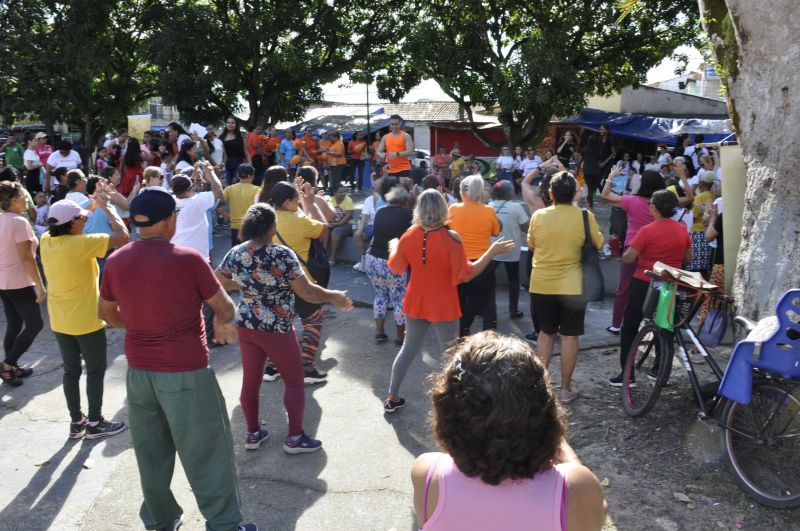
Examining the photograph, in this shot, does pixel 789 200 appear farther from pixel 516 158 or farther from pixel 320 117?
pixel 320 117

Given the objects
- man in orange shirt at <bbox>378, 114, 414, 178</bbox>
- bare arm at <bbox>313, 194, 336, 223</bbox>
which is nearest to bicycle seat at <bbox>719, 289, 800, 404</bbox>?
bare arm at <bbox>313, 194, 336, 223</bbox>

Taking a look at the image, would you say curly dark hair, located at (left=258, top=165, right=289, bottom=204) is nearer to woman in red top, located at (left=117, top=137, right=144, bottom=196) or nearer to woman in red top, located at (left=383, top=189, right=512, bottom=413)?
woman in red top, located at (left=383, top=189, right=512, bottom=413)

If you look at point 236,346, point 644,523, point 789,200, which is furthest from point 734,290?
point 236,346

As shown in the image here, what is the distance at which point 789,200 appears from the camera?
4.10 m

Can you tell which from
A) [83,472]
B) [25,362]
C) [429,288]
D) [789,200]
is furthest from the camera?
[25,362]

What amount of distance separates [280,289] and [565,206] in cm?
218

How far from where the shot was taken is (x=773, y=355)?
3.45m

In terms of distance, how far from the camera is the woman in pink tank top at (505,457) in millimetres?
1646

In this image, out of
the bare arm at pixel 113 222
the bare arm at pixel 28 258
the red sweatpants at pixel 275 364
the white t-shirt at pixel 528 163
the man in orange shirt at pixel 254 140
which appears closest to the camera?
the red sweatpants at pixel 275 364

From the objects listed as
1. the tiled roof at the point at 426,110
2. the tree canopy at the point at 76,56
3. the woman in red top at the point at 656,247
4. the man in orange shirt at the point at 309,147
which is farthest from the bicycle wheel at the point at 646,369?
the tiled roof at the point at 426,110

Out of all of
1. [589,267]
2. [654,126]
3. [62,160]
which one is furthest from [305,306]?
[654,126]

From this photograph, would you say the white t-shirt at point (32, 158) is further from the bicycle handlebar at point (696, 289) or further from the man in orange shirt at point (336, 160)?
the bicycle handlebar at point (696, 289)

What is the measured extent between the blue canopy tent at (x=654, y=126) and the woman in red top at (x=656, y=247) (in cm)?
1714

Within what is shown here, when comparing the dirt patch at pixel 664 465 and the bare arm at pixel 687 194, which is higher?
the bare arm at pixel 687 194
